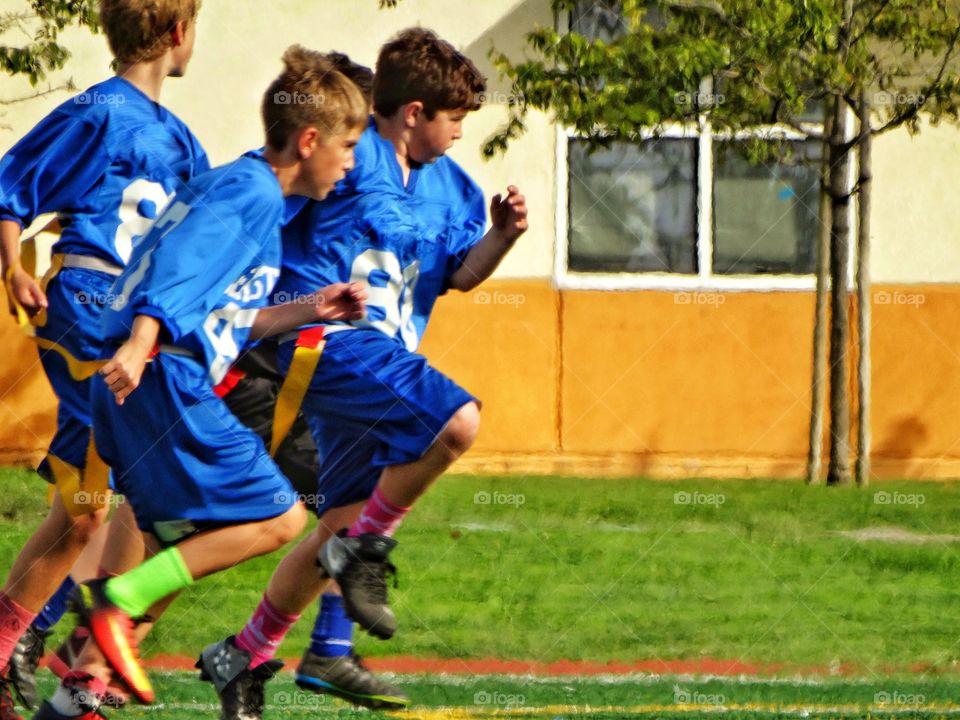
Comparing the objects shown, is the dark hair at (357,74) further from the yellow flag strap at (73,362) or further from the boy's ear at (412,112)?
the yellow flag strap at (73,362)

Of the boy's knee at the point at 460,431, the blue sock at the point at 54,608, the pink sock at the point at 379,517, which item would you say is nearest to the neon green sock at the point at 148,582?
the pink sock at the point at 379,517

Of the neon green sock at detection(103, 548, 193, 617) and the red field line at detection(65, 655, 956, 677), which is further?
the red field line at detection(65, 655, 956, 677)

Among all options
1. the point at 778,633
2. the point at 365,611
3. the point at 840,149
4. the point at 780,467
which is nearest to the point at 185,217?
the point at 365,611

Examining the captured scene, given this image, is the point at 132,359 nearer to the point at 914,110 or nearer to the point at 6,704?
the point at 6,704

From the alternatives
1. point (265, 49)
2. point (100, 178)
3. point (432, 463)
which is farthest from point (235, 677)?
point (265, 49)

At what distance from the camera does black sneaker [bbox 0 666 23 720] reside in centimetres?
543

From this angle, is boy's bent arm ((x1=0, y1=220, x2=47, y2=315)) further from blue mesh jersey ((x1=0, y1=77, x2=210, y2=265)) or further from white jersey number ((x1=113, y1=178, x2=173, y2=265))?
white jersey number ((x1=113, y1=178, x2=173, y2=265))

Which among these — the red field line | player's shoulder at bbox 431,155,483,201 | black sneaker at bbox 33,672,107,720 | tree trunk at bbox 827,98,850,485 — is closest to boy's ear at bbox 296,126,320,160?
player's shoulder at bbox 431,155,483,201

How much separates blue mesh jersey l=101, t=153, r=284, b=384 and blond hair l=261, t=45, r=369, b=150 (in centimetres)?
25

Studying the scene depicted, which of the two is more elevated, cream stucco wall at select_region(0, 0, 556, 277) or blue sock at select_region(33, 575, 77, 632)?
cream stucco wall at select_region(0, 0, 556, 277)

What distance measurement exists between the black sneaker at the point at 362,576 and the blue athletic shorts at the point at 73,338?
866mm

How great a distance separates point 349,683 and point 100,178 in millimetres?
1807

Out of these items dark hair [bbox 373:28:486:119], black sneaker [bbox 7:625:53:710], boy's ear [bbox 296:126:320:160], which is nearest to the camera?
boy's ear [bbox 296:126:320:160]

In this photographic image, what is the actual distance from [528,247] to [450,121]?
8.51 metres
